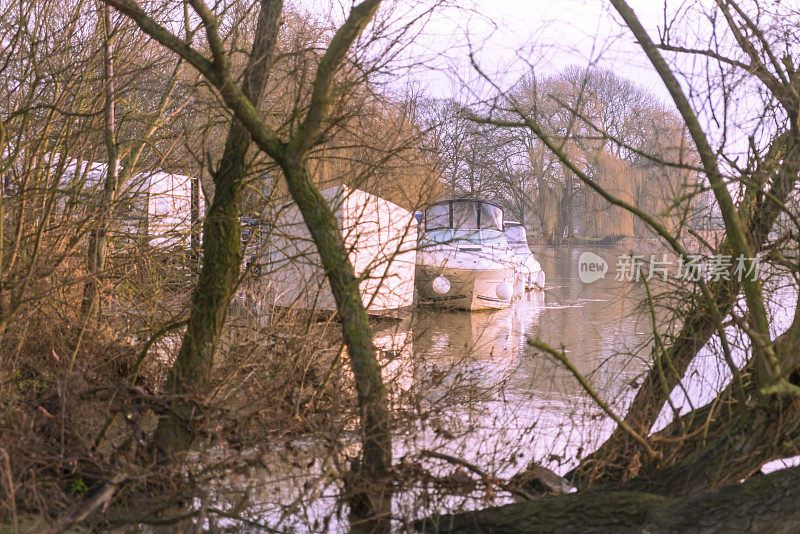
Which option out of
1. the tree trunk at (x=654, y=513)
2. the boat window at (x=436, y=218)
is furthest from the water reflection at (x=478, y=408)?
the boat window at (x=436, y=218)

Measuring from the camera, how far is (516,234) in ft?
89.1

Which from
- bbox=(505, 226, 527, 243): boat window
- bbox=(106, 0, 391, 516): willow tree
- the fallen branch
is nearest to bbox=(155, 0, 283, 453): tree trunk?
bbox=(106, 0, 391, 516): willow tree

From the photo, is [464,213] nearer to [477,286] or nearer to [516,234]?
[477,286]

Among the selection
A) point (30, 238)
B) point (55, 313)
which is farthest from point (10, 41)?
point (55, 313)

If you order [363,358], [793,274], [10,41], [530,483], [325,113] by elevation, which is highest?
[10,41]

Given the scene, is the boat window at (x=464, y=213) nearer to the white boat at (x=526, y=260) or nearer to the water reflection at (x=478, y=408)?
the water reflection at (x=478, y=408)

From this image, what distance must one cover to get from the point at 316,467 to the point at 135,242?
405 cm

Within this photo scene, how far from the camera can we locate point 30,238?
710cm

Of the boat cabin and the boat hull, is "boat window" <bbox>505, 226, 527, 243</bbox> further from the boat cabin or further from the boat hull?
the boat cabin

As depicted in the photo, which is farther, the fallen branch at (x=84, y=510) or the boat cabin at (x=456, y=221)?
the boat cabin at (x=456, y=221)

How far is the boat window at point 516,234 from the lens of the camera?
26.6 metres

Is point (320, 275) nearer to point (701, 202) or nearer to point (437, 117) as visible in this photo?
point (437, 117)

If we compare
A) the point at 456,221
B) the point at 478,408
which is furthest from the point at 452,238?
the point at 478,408

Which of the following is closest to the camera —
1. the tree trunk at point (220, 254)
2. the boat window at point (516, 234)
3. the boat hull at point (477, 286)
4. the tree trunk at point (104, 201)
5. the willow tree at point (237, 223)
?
the willow tree at point (237, 223)
